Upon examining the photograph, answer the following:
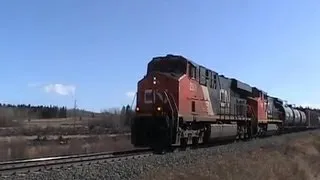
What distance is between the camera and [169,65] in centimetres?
2303

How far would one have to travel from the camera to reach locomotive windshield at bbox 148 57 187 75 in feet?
74.3

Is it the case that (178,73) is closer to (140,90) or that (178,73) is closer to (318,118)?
(140,90)

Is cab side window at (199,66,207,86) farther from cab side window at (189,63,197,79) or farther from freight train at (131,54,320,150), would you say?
cab side window at (189,63,197,79)

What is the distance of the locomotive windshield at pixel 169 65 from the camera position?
2264cm

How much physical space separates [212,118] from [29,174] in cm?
1406

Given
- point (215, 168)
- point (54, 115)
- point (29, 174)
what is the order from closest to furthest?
1. point (29, 174)
2. point (215, 168)
3. point (54, 115)

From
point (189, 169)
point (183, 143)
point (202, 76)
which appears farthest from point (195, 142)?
point (189, 169)

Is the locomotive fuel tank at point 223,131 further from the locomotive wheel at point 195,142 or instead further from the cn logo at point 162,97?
the cn logo at point 162,97

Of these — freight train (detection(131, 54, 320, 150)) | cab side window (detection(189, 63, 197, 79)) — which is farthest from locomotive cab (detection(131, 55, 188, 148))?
cab side window (detection(189, 63, 197, 79))

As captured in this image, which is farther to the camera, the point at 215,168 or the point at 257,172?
the point at 257,172

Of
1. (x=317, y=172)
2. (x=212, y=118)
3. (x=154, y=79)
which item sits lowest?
(x=317, y=172)

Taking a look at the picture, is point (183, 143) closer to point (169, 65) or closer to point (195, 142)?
point (195, 142)

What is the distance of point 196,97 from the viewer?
23.5 meters

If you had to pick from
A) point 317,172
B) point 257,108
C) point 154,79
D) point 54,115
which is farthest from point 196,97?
point 54,115
